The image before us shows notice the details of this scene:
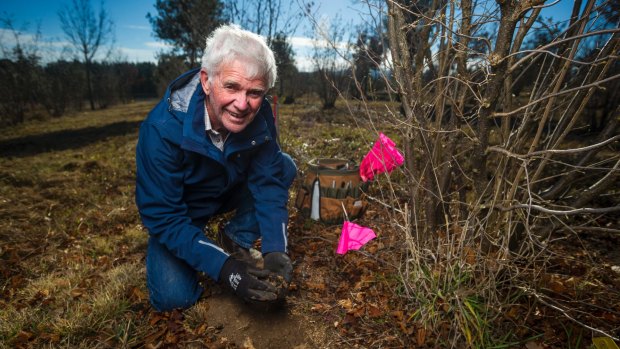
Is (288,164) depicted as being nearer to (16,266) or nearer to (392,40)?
(392,40)

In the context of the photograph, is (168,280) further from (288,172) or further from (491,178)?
(491,178)

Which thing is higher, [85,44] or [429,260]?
[85,44]

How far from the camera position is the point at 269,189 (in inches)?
93.9

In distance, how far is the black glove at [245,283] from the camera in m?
1.80

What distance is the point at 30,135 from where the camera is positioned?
10180mm

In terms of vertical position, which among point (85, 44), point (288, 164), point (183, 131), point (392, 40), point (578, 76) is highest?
point (85, 44)

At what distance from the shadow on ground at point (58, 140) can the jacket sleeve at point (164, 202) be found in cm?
757

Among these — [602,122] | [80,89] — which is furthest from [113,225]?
[80,89]

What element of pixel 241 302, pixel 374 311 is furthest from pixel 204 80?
pixel 374 311

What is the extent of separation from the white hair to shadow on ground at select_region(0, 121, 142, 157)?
7.90 metres

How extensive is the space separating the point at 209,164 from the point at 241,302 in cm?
94

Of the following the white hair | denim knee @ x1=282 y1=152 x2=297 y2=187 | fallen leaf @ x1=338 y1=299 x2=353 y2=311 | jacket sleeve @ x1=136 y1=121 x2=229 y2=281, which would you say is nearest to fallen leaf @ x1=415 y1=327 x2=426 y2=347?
fallen leaf @ x1=338 y1=299 x2=353 y2=311

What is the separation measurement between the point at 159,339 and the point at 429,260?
66.7 inches

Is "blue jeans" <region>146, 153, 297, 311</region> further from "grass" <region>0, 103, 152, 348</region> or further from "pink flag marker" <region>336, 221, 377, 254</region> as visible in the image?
"pink flag marker" <region>336, 221, 377, 254</region>
